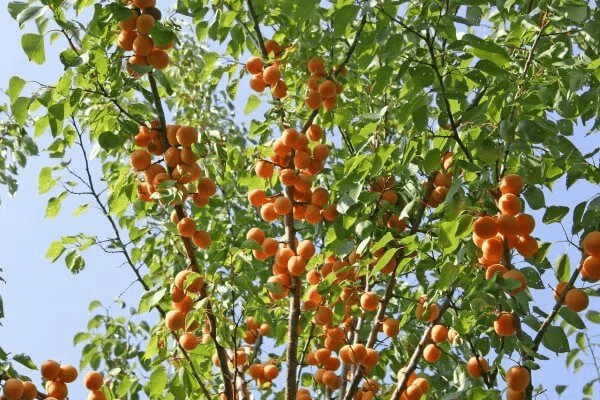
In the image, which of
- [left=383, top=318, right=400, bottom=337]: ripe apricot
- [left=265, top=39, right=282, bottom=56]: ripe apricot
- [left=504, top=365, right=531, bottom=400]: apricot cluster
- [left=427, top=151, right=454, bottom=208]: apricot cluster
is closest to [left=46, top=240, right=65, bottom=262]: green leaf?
[left=265, top=39, right=282, bottom=56]: ripe apricot

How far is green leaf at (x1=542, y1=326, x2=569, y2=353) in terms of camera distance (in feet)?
8.70

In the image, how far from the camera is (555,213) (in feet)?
8.79

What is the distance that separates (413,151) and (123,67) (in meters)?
1.42

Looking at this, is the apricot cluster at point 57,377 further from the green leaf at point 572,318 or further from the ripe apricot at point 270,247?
the green leaf at point 572,318

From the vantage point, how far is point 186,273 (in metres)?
3.04

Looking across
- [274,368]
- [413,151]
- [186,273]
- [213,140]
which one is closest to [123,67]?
[213,140]

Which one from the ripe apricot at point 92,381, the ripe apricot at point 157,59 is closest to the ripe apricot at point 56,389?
the ripe apricot at point 92,381

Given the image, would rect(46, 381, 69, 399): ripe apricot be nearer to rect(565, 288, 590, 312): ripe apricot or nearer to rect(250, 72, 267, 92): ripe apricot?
rect(250, 72, 267, 92): ripe apricot

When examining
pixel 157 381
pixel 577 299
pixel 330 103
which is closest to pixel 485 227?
pixel 577 299

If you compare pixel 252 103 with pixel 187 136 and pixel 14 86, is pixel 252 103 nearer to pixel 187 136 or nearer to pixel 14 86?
pixel 187 136

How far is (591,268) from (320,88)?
4.93ft

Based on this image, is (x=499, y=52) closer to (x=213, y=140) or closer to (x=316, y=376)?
(x=213, y=140)

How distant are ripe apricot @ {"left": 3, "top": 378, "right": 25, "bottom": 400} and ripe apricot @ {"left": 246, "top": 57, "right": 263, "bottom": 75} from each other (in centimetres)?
181

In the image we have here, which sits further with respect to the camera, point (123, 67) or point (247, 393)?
point (247, 393)
